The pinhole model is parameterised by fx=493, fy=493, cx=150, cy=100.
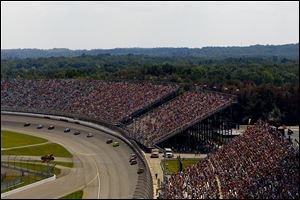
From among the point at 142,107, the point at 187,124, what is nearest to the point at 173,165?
the point at 187,124

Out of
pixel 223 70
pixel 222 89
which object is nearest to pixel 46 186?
pixel 222 89

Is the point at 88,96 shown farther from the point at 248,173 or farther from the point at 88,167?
the point at 248,173

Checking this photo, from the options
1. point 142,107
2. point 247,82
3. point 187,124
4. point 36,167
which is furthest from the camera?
point 247,82

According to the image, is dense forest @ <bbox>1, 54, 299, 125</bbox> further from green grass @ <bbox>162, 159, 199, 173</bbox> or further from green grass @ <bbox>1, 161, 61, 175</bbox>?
green grass @ <bbox>162, 159, 199, 173</bbox>

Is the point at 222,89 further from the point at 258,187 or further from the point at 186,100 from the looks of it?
the point at 258,187

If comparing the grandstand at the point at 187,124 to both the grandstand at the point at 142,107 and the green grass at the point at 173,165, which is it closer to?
the grandstand at the point at 142,107

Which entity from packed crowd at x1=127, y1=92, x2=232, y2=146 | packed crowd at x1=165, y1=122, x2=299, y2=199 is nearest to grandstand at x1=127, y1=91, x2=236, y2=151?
packed crowd at x1=127, y1=92, x2=232, y2=146
